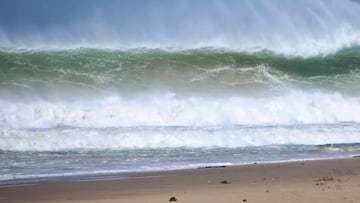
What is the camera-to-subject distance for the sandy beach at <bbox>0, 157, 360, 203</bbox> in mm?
7457

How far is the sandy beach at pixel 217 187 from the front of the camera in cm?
746

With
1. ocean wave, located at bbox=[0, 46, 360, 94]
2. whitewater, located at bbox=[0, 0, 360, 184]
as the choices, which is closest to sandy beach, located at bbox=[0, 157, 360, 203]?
whitewater, located at bbox=[0, 0, 360, 184]

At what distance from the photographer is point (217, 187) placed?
849 cm

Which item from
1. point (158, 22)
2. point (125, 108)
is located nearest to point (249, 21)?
point (158, 22)

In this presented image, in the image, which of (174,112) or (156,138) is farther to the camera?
(174,112)

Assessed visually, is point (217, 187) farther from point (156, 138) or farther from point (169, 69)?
point (169, 69)

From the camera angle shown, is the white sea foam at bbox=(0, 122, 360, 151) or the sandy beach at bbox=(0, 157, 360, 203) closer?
the sandy beach at bbox=(0, 157, 360, 203)

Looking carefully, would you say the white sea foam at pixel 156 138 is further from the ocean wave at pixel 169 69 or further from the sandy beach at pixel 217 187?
the sandy beach at pixel 217 187

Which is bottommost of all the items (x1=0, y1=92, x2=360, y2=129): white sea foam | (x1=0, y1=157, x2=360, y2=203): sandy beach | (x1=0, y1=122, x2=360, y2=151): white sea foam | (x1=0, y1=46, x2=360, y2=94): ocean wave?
(x1=0, y1=157, x2=360, y2=203): sandy beach

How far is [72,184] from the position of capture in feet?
29.8

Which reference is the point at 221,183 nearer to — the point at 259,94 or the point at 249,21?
the point at 259,94

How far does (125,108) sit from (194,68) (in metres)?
3.63

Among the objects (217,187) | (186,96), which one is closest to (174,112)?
(186,96)

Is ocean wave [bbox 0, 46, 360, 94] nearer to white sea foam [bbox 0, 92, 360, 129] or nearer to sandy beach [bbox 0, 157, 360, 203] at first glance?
white sea foam [bbox 0, 92, 360, 129]
